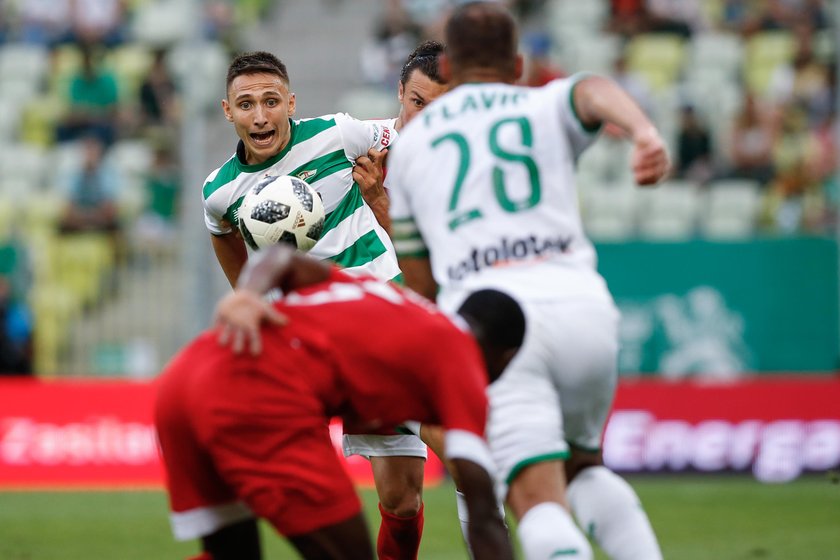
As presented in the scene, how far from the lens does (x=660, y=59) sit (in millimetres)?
18703

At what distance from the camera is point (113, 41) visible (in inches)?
814

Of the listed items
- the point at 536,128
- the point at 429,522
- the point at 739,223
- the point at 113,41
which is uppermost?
the point at 113,41

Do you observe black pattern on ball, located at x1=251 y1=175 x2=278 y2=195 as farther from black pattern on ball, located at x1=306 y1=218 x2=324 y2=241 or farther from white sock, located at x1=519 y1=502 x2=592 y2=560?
white sock, located at x1=519 y1=502 x2=592 y2=560

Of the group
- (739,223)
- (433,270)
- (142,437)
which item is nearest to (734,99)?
(739,223)

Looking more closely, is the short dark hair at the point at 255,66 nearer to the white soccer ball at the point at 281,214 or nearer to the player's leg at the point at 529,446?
the white soccer ball at the point at 281,214

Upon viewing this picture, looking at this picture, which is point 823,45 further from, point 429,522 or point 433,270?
point 433,270

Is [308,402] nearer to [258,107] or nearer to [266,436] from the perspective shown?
[266,436]

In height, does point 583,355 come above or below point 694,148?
below

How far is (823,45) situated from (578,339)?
14.1 m

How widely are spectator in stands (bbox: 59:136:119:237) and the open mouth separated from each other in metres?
10.4

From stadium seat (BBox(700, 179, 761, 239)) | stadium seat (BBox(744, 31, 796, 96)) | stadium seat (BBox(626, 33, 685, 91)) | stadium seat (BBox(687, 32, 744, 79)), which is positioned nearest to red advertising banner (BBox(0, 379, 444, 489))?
stadium seat (BBox(700, 179, 761, 239))

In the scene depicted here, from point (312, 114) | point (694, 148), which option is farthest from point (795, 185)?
point (312, 114)

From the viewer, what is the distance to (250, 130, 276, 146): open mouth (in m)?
7.26

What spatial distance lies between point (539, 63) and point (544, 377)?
41.8 ft
